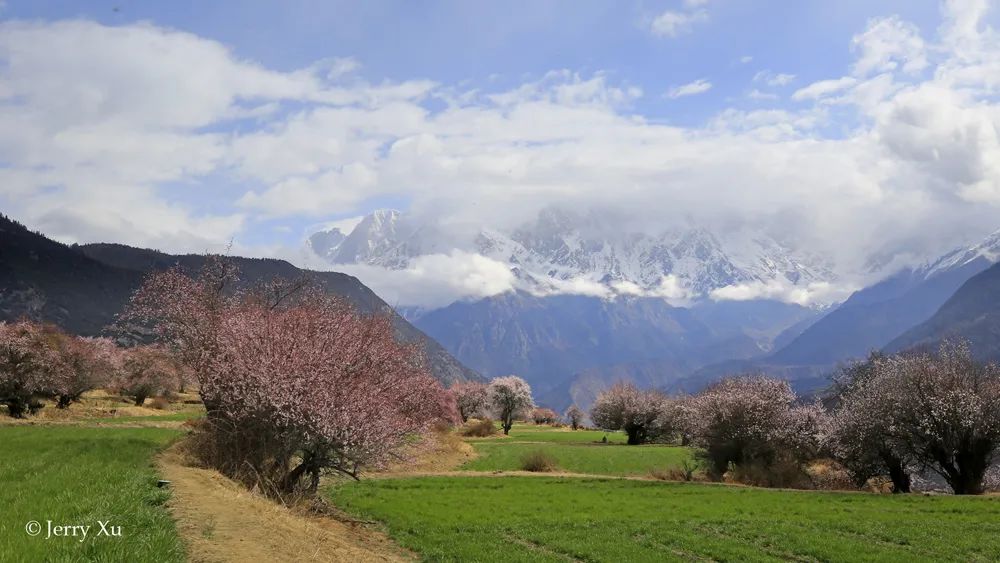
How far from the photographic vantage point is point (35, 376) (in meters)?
60.6

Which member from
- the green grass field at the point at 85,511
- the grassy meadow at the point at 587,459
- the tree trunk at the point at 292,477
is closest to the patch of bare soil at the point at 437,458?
the grassy meadow at the point at 587,459

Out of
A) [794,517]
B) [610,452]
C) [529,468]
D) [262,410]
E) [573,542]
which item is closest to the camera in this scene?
[573,542]

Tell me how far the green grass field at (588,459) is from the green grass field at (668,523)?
14.0 m

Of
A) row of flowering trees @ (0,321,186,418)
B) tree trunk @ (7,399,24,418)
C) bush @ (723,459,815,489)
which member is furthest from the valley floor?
tree trunk @ (7,399,24,418)

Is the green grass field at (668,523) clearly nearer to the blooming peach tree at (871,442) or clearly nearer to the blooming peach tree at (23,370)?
the blooming peach tree at (871,442)

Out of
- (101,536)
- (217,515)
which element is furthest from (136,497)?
(101,536)

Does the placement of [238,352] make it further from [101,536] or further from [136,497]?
[101,536]

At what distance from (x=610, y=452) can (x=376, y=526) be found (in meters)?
48.7

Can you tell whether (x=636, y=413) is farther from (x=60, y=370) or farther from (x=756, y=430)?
(x=60, y=370)

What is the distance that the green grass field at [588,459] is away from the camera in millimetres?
52353

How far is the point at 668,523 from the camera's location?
2597cm

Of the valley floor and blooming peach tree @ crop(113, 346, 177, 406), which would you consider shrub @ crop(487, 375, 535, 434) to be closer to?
blooming peach tree @ crop(113, 346, 177, 406)

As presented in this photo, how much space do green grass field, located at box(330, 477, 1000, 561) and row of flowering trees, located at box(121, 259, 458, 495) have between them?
3565 millimetres

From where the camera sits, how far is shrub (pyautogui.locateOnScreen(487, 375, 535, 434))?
11288 centimetres
